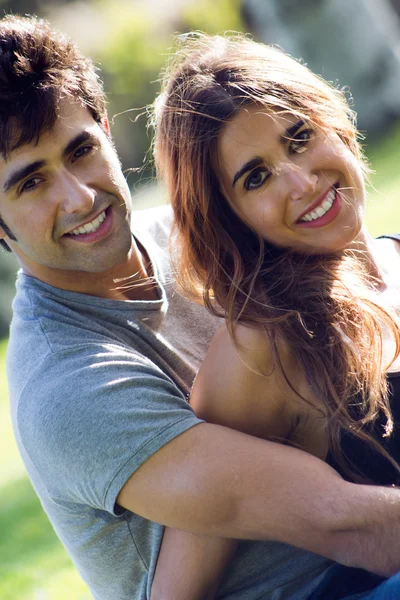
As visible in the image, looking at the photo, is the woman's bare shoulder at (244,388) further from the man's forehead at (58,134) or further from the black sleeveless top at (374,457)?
the man's forehead at (58,134)

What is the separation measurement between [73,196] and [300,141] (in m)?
0.76

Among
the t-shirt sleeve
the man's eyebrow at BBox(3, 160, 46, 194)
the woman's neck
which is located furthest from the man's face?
the woman's neck

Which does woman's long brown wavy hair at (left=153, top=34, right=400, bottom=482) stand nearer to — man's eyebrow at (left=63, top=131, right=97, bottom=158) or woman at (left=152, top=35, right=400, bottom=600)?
woman at (left=152, top=35, right=400, bottom=600)

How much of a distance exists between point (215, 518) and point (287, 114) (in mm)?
1154

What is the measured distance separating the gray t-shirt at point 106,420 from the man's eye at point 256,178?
1.86ft

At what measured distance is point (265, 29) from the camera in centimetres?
1200

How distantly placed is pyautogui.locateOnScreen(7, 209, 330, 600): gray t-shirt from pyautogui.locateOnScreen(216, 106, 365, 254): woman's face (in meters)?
0.53

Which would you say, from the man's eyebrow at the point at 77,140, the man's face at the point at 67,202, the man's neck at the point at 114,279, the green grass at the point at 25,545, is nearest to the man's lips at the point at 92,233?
the man's face at the point at 67,202

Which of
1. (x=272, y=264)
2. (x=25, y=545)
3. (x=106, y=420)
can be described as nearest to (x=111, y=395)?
(x=106, y=420)

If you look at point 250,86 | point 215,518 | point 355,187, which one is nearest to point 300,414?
point 215,518

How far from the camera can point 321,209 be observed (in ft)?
8.55

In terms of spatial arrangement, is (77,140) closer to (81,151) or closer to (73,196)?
(81,151)

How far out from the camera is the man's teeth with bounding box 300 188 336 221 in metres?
2.60

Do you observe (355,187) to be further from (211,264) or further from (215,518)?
(215,518)
